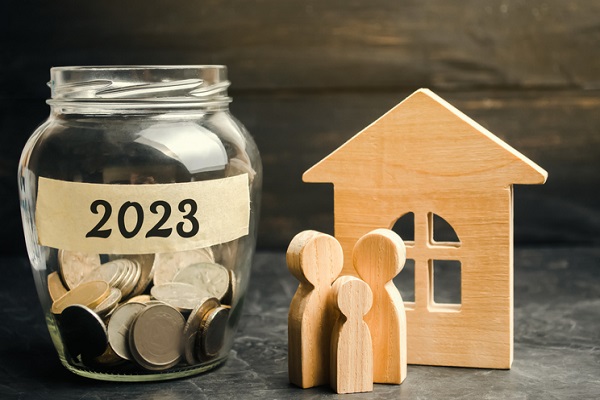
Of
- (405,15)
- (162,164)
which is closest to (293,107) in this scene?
(405,15)

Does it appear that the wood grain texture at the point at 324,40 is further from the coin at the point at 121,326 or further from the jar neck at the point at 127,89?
the coin at the point at 121,326

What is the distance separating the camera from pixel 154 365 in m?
0.79

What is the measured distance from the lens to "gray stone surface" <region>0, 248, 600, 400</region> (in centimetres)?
77

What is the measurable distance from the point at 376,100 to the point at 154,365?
0.69 meters

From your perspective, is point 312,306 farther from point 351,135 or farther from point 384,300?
point 351,135

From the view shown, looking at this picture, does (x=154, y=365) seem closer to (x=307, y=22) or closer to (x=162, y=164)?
(x=162, y=164)

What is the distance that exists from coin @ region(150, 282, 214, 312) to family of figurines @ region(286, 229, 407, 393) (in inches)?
3.7

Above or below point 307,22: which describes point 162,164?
below

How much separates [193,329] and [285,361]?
0.11 meters

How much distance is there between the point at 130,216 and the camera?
78cm

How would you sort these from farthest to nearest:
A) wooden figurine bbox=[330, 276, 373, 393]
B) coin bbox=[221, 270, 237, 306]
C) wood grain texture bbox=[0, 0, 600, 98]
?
wood grain texture bbox=[0, 0, 600, 98] → coin bbox=[221, 270, 237, 306] → wooden figurine bbox=[330, 276, 373, 393]

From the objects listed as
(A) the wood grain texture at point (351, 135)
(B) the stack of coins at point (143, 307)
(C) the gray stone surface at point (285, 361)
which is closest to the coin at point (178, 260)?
(B) the stack of coins at point (143, 307)

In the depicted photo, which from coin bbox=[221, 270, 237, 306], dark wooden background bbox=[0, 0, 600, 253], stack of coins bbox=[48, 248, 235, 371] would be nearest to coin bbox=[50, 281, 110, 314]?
stack of coins bbox=[48, 248, 235, 371]

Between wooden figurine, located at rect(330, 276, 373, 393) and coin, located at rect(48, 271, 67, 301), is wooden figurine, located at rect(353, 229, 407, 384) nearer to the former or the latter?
wooden figurine, located at rect(330, 276, 373, 393)
